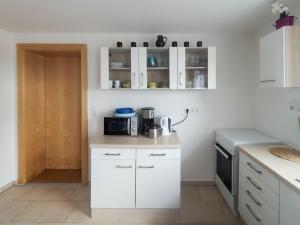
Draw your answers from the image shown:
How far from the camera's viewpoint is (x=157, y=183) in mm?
2621

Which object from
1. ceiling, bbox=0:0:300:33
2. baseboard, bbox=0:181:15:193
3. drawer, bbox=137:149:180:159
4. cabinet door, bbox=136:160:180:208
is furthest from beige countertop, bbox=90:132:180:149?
baseboard, bbox=0:181:15:193

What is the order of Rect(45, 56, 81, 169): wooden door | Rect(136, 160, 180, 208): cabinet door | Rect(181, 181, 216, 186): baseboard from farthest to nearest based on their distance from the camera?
Rect(45, 56, 81, 169): wooden door, Rect(181, 181, 216, 186): baseboard, Rect(136, 160, 180, 208): cabinet door

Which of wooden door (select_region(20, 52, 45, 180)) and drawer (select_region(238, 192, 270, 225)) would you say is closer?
drawer (select_region(238, 192, 270, 225))

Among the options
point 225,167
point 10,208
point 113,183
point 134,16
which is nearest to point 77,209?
point 113,183

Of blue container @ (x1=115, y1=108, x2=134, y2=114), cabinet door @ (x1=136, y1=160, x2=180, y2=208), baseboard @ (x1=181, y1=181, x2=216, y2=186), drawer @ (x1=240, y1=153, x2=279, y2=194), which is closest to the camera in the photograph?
drawer @ (x1=240, y1=153, x2=279, y2=194)

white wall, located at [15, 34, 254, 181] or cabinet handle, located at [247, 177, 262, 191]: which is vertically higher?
white wall, located at [15, 34, 254, 181]

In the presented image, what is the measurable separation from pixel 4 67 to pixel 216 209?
3.47 metres

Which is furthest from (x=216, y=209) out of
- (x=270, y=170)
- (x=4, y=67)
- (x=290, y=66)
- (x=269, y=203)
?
(x=4, y=67)

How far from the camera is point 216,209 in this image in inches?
115

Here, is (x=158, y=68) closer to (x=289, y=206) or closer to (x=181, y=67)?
(x=181, y=67)

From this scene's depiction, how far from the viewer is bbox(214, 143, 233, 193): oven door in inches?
110

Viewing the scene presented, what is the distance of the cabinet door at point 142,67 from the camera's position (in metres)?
3.16

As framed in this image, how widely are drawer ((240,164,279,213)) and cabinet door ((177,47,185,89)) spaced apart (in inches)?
50.9

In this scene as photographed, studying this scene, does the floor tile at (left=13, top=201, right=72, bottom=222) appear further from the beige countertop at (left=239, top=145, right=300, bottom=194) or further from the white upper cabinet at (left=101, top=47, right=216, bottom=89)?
the beige countertop at (left=239, top=145, right=300, bottom=194)
